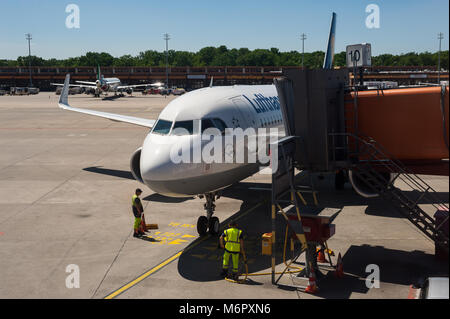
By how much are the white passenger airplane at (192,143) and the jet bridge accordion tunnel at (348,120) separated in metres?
3.04

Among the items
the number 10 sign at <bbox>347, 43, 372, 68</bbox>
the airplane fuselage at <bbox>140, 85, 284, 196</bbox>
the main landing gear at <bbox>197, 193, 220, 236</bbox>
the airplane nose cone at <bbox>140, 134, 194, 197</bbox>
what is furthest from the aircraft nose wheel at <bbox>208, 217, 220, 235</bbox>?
the number 10 sign at <bbox>347, 43, 372, 68</bbox>

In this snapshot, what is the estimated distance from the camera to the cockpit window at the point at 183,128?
632 inches

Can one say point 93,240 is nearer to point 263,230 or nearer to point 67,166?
point 263,230

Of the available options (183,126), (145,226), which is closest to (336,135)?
(183,126)

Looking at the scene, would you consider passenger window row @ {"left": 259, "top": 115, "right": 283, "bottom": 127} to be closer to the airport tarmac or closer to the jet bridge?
the airport tarmac

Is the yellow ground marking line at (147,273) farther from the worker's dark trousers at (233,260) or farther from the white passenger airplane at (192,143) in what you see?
the worker's dark trousers at (233,260)

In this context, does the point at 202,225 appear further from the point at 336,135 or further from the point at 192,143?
the point at 336,135

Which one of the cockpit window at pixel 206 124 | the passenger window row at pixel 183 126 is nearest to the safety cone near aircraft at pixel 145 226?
the passenger window row at pixel 183 126

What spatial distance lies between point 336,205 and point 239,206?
457 centimetres

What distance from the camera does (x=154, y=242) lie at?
56.1 ft

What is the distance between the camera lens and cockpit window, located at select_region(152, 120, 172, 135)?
1631 cm

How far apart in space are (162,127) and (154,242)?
14.0 feet
